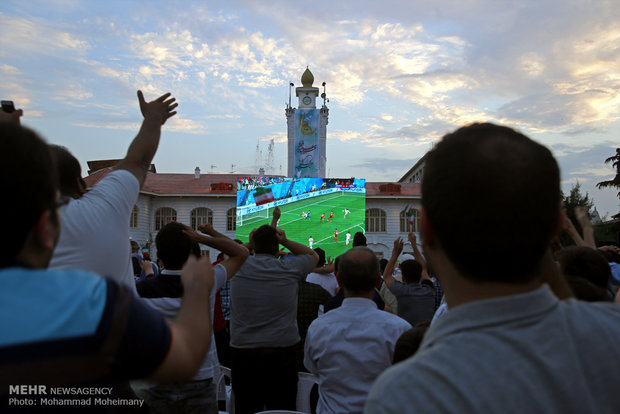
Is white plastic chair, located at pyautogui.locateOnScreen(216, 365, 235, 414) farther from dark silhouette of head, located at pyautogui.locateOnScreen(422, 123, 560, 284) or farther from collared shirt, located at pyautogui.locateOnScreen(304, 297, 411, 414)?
dark silhouette of head, located at pyautogui.locateOnScreen(422, 123, 560, 284)

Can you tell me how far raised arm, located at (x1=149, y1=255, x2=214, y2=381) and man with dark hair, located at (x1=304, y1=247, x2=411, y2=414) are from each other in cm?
174

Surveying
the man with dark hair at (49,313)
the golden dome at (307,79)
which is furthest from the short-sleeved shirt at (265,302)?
the golden dome at (307,79)

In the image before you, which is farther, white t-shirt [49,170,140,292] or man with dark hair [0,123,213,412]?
white t-shirt [49,170,140,292]

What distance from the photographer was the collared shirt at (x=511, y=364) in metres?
Result: 0.97

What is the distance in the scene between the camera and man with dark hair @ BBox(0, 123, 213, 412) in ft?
3.43

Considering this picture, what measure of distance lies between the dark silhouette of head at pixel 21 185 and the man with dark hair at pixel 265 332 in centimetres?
324

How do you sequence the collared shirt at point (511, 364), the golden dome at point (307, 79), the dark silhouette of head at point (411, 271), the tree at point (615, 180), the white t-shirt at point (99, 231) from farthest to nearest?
the golden dome at point (307, 79)
the tree at point (615, 180)
the dark silhouette of head at point (411, 271)
the white t-shirt at point (99, 231)
the collared shirt at point (511, 364)

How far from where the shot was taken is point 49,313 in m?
1.05

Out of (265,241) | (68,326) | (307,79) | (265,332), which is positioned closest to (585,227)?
(265,241)

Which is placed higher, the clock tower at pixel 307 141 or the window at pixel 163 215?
the clock tower at pixel 307 141

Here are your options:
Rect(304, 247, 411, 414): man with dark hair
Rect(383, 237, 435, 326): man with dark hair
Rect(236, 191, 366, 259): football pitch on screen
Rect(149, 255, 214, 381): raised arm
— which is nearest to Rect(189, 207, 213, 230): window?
Rect(236, 191, 366, 259): football pitch on screen

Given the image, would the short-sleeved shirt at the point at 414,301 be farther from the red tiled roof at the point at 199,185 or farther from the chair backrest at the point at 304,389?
the red tiled roof at the point at 199,185

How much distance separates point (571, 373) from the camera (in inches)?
40.1

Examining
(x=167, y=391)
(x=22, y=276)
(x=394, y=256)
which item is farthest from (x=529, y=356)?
(x=394, y=256)
